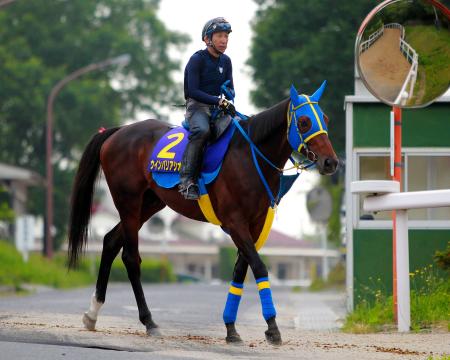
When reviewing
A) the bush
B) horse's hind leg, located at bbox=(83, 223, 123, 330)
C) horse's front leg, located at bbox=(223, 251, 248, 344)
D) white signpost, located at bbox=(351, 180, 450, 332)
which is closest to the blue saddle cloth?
horse's front leg, located at bbox=(223, 251, 248, 344)

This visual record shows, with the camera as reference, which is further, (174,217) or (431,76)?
(174,217)

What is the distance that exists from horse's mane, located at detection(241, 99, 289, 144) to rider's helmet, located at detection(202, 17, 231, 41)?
100 centimetres

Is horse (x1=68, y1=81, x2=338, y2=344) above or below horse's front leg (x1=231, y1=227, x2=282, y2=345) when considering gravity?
above

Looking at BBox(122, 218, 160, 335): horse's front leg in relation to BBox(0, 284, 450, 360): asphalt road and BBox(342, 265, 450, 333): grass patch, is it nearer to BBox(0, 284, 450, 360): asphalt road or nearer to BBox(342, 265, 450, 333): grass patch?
BBox(0, 284, 450, 360): asphalt road

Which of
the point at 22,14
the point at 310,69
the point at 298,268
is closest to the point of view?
the point at 310,69

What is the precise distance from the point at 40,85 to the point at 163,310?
42.0 meters

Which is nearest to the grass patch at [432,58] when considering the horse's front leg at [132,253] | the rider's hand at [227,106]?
the rider's hand at [227,106]

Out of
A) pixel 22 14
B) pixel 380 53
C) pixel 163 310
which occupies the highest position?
pixel 22 14

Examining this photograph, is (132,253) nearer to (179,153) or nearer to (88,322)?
(88,322)

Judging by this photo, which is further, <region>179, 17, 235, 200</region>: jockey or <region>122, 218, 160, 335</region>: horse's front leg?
<region>122, 218, 160, 335</region>: horse's front leg

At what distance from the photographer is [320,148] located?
11812mm

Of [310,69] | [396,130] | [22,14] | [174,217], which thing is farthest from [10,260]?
[174,217]

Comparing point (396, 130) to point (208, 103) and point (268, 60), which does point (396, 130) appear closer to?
point (208, 103)

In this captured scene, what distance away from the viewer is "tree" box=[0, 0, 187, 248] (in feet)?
200
